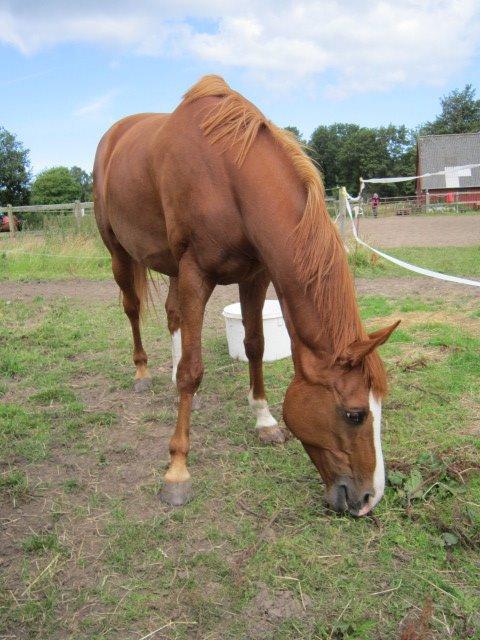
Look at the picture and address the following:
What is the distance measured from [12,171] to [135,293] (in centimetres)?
4329

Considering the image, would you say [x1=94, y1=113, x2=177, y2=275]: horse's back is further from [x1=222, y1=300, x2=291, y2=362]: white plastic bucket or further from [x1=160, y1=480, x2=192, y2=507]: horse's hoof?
[x1=160, y1=480, x2=192, y2=507]: horse's hoof

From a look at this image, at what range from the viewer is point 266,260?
2.25m

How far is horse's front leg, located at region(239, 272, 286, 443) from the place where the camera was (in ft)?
10.0

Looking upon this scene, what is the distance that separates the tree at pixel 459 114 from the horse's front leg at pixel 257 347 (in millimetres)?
73799

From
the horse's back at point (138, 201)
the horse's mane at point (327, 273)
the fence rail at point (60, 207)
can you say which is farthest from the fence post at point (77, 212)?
the horse's mane at point (327, 273)

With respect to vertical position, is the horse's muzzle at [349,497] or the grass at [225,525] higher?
the horse's muzzle at [349,497]

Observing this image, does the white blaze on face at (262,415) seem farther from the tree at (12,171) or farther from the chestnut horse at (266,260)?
the tree at (12,171)

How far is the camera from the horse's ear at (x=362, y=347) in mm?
1834

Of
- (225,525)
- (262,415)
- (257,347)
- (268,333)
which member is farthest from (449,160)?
(225,525)

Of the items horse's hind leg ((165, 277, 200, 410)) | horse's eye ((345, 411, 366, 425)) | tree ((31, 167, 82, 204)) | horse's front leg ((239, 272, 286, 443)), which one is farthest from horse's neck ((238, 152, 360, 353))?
Answer: tree ((31, 167, 82, 204))

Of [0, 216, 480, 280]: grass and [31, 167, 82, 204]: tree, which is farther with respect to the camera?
[31, 167, 82, 204]: tree

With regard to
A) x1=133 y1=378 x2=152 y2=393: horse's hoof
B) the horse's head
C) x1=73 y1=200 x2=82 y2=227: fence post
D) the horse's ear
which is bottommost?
x1=133 y1=378 x2=152 y2=393: horse's hoof

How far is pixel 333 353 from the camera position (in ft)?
6.75

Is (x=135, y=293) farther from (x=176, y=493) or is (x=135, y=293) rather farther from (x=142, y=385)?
(x=176, y=493)
